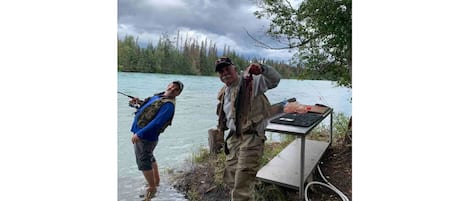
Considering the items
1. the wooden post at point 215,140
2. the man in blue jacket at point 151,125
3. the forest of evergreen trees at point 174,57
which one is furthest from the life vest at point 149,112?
the wooden post at point 215,140

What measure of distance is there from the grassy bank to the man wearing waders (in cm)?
6

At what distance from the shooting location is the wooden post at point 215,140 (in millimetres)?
1291

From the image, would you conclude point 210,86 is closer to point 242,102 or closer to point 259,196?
point 242,102

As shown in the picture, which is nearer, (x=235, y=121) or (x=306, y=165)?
(x=235, y=121)

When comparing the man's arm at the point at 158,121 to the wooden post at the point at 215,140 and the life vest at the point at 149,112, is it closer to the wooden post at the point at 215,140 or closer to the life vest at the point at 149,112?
the life vest at the point at 149,112

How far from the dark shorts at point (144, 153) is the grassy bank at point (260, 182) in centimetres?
13

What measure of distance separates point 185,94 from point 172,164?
0.33 metres

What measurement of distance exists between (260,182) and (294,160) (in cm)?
19

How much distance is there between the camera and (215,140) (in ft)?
4.26

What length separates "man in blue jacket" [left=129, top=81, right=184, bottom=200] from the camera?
4.24 feet

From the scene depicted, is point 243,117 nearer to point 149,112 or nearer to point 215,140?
point 215,140

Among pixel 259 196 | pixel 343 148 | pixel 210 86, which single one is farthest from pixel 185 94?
pixel 343 148

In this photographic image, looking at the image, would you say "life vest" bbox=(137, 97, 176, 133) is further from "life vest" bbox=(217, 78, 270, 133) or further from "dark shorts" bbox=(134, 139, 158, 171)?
"life vest" bbox=(217, 78, 270, 133)
